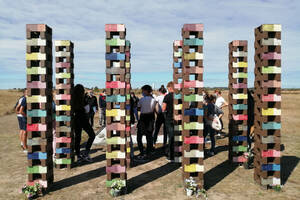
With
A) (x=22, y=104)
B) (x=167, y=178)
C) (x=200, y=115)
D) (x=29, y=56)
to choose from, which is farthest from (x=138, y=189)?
(x=22, y=104)

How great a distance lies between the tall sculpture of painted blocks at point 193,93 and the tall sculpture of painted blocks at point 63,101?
3.47 metres

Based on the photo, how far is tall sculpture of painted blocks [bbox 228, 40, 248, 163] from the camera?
7141 mm

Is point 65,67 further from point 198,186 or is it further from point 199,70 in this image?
point 198,186

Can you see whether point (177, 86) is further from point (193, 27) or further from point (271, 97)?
point (271, 97)

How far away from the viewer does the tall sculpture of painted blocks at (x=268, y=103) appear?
18.0 ft

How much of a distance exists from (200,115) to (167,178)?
1984 mm

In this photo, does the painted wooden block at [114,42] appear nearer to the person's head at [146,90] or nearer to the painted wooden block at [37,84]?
the painted wooden block at [37,84]

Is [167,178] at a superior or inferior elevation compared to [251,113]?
inferior

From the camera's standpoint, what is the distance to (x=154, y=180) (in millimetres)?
6117

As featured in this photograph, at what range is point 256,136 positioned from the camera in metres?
5.94

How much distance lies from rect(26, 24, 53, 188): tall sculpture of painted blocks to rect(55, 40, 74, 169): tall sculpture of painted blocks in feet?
4.57

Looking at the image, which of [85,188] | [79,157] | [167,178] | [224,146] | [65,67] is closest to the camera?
[85,188]

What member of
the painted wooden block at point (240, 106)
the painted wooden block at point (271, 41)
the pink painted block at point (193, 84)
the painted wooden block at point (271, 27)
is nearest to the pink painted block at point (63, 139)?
the pink painted block at point (193, 84)

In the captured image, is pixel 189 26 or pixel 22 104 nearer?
pixel 189 26
